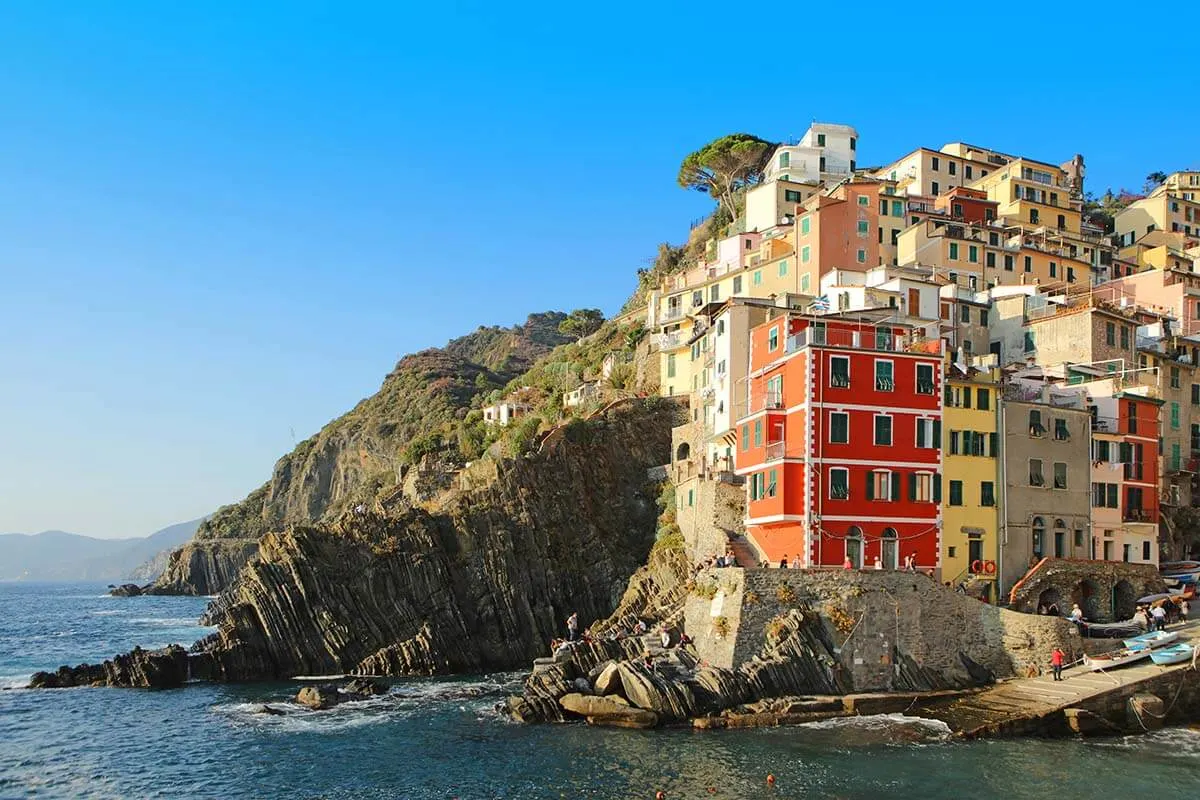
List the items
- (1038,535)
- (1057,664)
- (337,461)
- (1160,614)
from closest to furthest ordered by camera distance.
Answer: (1057,664)
(1160,614)
(1038,535)
(337,461)

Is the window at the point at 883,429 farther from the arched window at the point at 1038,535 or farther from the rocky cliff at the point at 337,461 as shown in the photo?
the rocky cliff at the point at 337,461

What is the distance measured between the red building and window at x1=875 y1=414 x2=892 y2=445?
0.05 meters

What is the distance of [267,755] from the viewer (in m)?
44.5

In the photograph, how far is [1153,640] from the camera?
48781mm

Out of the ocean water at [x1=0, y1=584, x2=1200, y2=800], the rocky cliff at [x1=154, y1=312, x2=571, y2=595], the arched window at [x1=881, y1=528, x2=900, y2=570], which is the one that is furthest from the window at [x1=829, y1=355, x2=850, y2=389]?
the rocky cliff at [x1=154, y1=312, x2=571, y2=595]

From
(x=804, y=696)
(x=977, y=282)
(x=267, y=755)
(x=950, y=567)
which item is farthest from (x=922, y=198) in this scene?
(x=267, y=755)

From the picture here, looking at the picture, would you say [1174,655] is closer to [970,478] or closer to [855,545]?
[970,478]

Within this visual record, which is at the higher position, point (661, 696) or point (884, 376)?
point (884, 376)

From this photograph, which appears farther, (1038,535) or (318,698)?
(1038,535)

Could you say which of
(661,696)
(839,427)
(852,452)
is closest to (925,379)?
(839,427)

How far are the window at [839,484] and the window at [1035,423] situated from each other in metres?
11.0

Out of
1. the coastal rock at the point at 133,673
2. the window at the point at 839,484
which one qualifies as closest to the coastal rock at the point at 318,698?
the coastal rock at the point at 133,673

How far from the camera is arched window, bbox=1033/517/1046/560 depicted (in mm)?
56781

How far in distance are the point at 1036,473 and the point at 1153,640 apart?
1090cm
